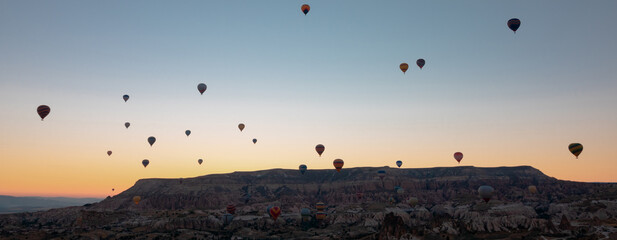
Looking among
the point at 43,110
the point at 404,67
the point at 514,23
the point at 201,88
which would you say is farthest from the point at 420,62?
the point at 43,110

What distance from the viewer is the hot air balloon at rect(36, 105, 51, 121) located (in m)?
94.6

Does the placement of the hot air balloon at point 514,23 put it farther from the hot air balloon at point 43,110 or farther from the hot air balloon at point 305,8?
the hot air balloon at point 43,110

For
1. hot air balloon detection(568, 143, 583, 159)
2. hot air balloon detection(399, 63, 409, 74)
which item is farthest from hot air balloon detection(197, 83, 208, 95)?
hot air balloon detection(568, 143, 583, 159)

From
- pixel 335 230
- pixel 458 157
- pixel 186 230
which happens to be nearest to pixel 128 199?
pixel 186 230

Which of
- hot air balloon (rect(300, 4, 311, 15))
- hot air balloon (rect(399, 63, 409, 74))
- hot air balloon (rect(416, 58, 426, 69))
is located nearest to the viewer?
hot air balloon (rect(300, 4, 311, 15))

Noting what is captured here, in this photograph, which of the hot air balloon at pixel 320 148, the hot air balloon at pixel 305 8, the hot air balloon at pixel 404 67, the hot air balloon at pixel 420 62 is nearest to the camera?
the hot air balloon at pixel 305 8

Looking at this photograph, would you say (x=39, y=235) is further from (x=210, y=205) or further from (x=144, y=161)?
(x=210, y=205)

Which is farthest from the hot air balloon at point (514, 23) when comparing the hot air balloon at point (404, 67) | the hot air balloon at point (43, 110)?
the hot air balloon at point (43, 110)

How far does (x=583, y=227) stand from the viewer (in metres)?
108

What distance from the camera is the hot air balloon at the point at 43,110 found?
3725 inches

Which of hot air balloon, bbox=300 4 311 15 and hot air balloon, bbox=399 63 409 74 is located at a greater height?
hot air balloon, bbox=300 4 311 15


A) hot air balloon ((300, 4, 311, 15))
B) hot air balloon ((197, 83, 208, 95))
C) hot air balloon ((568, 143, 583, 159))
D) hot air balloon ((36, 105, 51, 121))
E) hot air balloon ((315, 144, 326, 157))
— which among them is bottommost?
hot air balloon ((568, 143, 583, 159))

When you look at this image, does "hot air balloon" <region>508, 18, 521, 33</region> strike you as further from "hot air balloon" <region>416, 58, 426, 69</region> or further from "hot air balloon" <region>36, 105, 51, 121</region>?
"hot air balloon" <region>36, 105, 51, 121</region>

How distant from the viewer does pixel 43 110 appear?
95188 mm
